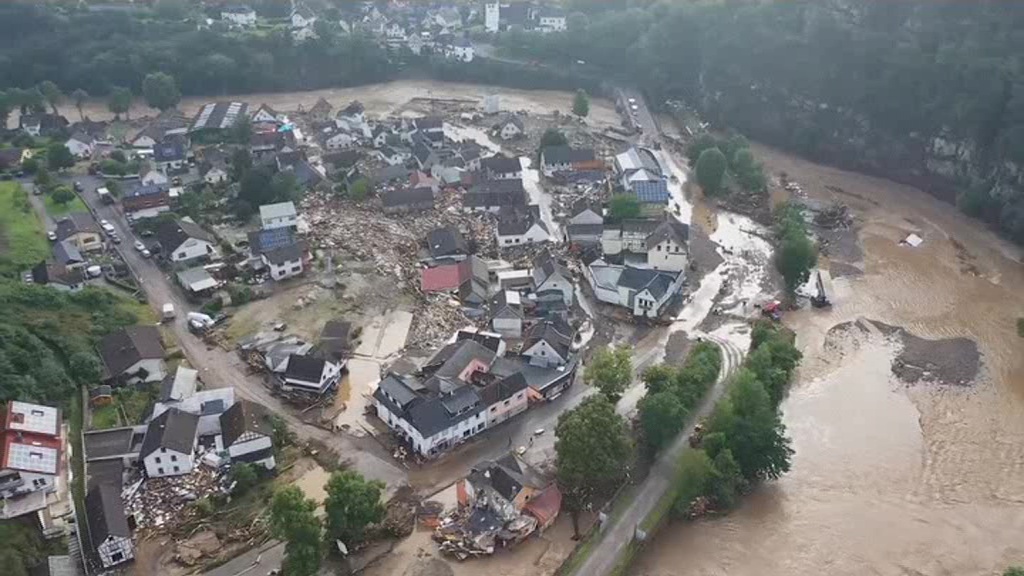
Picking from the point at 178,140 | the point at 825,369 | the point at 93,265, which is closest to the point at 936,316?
the point at 825,369

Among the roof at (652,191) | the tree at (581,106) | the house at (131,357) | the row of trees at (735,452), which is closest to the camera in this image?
the row of trees at (735,452)

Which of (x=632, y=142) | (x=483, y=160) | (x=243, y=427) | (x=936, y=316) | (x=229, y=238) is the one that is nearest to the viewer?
(x=243, y=427)

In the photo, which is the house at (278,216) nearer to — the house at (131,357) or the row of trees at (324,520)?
the house at (131,357)

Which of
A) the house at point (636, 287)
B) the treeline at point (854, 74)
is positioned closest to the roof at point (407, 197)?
the house at point (636, 287)

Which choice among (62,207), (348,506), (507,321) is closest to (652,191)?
(507,321)

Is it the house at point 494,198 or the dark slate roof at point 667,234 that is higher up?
the dark slate roof at point 667,234

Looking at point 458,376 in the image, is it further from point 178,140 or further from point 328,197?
point 178,140

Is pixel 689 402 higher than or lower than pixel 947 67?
lower

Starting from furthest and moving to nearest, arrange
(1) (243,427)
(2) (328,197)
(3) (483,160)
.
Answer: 1. (3) (483,160)
2. (2) (328,197)
3. (1) (243,427)

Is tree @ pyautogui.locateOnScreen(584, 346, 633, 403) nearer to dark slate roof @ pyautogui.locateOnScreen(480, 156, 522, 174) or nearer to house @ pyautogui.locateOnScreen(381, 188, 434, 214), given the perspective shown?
house @ pyautogui.locateOnScreen(381, 188, 434, 214)
